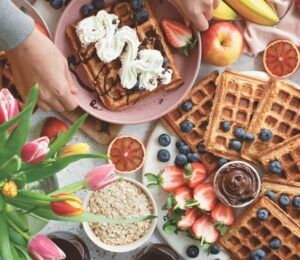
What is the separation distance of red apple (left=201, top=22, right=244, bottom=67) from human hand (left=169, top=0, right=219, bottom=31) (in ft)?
0.21

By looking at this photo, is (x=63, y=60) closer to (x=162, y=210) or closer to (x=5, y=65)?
(x=5, y=65)

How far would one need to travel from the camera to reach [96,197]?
2.02 meters

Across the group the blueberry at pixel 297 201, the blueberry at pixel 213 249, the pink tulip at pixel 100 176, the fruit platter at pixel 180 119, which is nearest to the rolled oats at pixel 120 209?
the fruit platter at pixel 180 119

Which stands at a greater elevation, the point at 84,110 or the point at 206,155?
the point at 84,110

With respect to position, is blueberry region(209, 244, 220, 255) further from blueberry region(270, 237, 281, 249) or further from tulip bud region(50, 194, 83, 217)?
tulip bud region(50, 194, 83, 217)

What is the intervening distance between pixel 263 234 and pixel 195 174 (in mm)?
280

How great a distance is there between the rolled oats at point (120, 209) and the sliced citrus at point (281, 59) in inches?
21.9

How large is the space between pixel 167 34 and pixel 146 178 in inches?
17.6

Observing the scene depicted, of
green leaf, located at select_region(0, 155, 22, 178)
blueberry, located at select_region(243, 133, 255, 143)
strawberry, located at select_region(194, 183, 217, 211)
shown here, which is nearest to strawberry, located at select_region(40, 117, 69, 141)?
strawberry, located at select_region(194, 183, 217, 211)

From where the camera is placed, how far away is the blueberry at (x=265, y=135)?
2020 millimetres

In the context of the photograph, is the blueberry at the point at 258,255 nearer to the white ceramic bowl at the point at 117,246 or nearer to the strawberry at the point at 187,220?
the strawberry at the point at 187,220

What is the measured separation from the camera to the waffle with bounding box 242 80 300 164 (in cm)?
204

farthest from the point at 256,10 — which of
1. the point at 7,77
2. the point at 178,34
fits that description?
the point at 7,77

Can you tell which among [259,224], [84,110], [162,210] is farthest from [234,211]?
[84,110]
